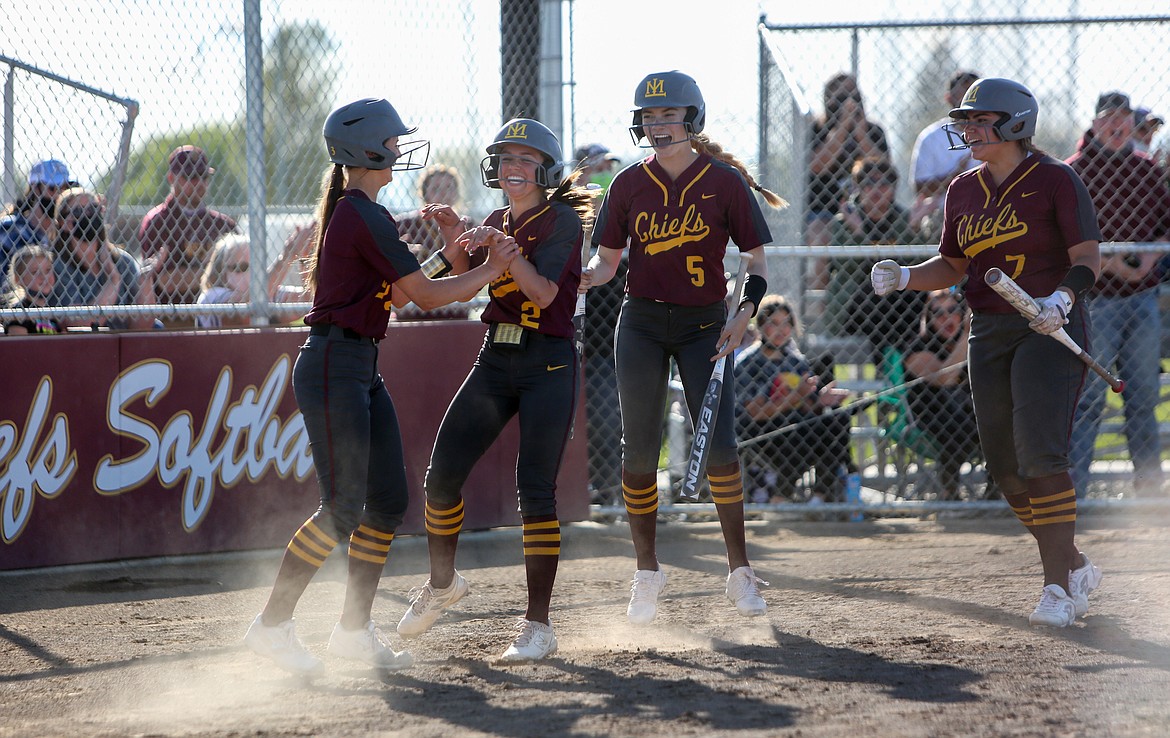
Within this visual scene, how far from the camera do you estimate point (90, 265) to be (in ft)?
22.3

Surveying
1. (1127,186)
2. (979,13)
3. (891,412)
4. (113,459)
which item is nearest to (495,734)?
(113,459)

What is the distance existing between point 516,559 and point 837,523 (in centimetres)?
223

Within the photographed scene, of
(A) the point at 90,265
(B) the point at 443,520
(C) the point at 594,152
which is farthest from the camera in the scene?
(C) the point at 594,152

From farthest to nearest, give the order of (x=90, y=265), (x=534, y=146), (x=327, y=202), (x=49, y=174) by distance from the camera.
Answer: (x=90, y=265)
(x=49, y=174)
(x=534, y=146)
(x=327, y=202)

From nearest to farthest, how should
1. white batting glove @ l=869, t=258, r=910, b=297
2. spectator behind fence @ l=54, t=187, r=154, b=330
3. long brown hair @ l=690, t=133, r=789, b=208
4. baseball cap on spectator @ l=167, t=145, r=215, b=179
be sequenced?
1. white batting glove @ l=869, t=258, r=910, b=297
2. long brown hair @ l=690, t=133, r=789, b=208
3. spectator behind fence @ l=54, t=187, r=154, b=330
4. baseball cap on spectator @ l=167, t=145, r=215, b=179

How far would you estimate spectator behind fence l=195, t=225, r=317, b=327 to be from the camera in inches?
281

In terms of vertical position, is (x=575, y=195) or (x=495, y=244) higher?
(x=575, y=195)

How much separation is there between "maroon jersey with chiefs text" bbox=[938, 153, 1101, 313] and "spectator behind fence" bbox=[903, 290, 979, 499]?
2.84 m

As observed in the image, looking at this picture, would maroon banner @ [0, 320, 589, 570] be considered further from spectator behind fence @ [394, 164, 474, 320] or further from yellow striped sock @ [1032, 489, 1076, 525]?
yellow striped sock @ [1032, 489, 1076, 525]

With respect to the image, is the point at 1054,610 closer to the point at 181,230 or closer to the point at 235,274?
the point at 235,274

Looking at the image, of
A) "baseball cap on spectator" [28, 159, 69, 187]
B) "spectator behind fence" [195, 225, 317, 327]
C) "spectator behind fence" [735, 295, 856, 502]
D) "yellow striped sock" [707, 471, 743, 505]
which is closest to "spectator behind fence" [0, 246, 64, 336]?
"baseball cap on spectator" [28, 159, 69, 187]

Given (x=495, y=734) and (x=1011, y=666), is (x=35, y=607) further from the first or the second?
(x=1011, y=666)

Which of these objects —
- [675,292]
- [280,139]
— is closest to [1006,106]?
[675,292]

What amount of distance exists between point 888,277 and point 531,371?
163 centimetres
